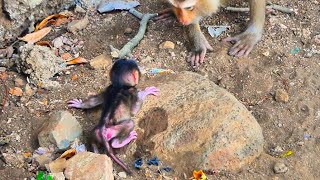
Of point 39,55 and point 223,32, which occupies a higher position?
point 39,55

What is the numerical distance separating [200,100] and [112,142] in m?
0.62

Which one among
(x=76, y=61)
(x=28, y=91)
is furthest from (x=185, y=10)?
(x=28, y=91)

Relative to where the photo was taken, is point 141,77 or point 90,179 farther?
point 141,77

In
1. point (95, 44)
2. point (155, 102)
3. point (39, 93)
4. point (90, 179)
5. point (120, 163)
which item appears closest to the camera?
point (90, 179)

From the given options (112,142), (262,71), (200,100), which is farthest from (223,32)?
(112,142)

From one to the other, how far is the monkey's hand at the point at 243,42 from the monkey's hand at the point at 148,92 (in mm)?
1017

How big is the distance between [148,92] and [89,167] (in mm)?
787

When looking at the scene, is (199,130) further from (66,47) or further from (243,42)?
(66,47)

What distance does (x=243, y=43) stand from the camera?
5.30 meters

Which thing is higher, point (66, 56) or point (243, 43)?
point (66, 56)

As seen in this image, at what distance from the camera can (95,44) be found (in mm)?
5262

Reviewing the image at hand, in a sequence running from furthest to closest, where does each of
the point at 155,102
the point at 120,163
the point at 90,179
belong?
the point at 155,102, the point at 120,163, the point at 90,179

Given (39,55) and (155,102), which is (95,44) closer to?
(39,55)

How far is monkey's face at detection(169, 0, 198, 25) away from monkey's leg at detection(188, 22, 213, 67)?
0.55 ft
